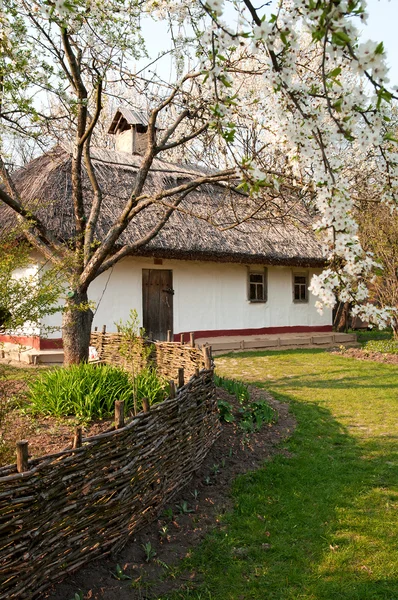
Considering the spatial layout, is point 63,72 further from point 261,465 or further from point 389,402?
point 389,402

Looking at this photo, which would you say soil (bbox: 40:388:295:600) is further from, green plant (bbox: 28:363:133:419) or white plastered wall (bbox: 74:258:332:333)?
white plastered wall (bbox: 74:258:332:333)

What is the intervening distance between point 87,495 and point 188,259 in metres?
9.24

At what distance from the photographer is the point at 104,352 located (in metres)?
8.55

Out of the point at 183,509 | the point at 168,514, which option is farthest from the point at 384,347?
the point at 168,514

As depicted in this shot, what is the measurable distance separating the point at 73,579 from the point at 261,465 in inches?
92.1

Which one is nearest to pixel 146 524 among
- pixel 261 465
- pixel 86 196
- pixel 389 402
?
pixel 261 465

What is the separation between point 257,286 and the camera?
47.1ft

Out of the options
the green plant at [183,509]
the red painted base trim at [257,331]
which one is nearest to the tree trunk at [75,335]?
the green plant at [183,509]

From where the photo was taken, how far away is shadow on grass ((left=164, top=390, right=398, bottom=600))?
3082mm

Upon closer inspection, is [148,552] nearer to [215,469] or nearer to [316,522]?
[316,522]

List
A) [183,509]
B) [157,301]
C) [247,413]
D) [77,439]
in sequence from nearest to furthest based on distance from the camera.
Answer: [77,439] < [183,509] < [247,413] < [157,301]

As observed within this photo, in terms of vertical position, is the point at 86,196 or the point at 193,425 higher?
the point at 86,196

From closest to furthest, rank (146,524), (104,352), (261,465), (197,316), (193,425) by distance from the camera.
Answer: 1. (146,524)
2. (193,425)
3. (261,465)
4. (104,352)
5. (197,316)

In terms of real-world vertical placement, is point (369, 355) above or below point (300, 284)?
below
